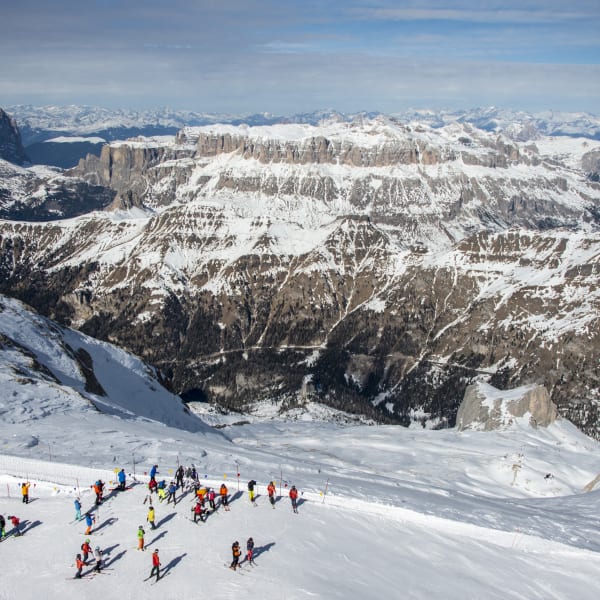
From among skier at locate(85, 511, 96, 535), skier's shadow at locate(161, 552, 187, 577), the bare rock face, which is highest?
skier at locate(85, 511, 96, 535)

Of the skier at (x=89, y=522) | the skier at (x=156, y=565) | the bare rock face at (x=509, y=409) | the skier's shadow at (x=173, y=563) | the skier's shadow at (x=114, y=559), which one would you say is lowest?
the bare rock face at (x=509, y=409)

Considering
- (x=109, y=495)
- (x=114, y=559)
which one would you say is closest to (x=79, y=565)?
(x=114, y=559)

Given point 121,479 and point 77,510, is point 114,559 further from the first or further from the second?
point 121,479

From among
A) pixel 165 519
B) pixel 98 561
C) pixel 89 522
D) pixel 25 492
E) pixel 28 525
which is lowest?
pixel 165 519

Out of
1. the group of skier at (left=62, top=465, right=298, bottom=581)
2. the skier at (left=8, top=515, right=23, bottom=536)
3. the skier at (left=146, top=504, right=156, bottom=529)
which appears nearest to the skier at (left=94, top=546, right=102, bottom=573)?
the group of skier at (left=62, top=465, right=298, bottom=581)

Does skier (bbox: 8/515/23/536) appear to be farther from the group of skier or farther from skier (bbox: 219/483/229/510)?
skier (bbox: 219/483/229/510)

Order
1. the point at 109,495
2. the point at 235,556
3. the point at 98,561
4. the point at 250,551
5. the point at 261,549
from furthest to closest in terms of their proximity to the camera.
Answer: the point at 109,495 → the point at 261,549 → the point at 250,551 → the point at 235,556 → the point at 98,561

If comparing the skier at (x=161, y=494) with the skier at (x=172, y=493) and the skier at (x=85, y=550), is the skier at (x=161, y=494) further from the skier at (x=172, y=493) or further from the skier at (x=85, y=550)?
the skier at (x=85, y=550)

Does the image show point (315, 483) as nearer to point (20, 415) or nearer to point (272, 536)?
point (272, 536)

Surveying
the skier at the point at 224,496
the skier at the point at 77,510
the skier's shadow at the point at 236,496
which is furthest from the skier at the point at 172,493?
the skier at the point at 77,510
